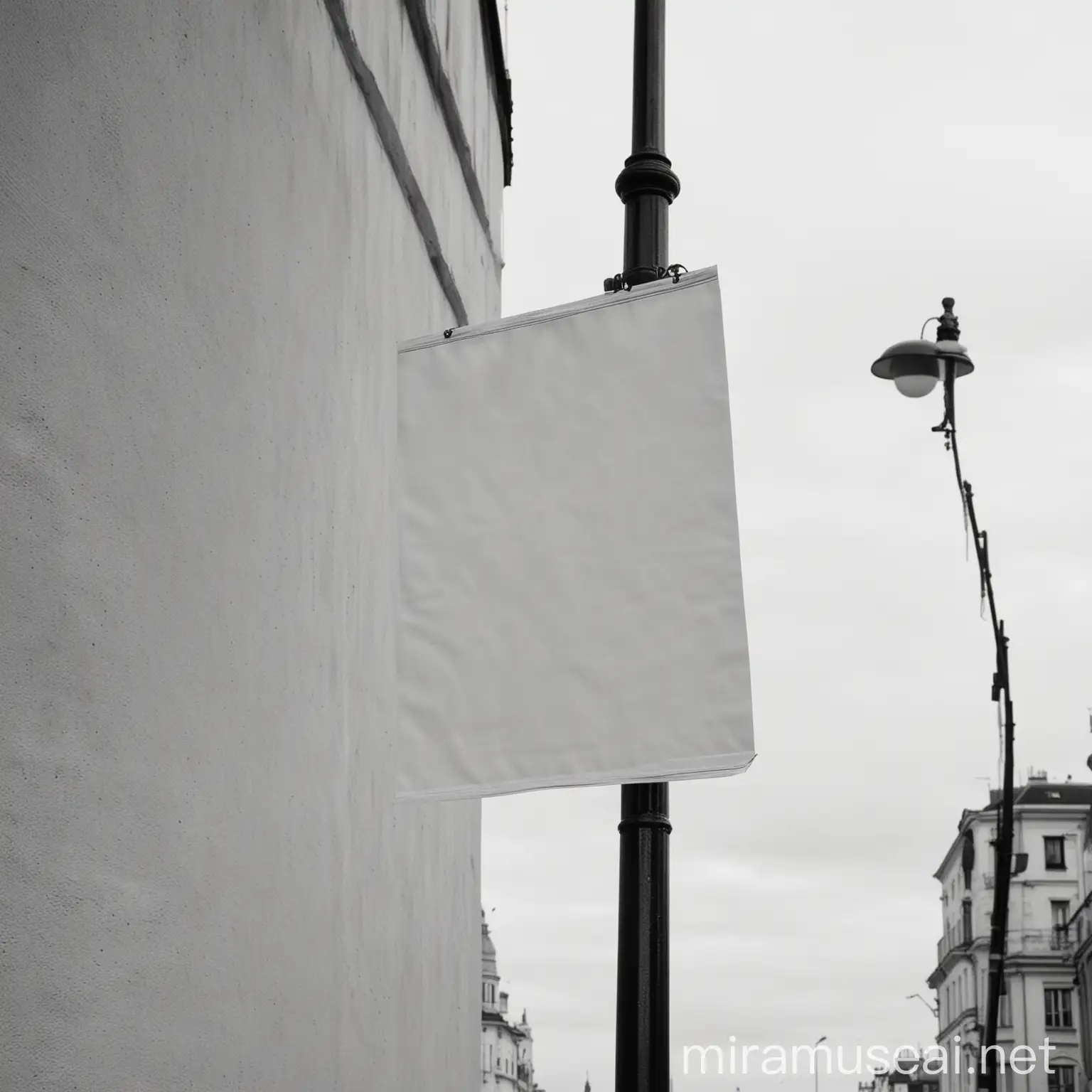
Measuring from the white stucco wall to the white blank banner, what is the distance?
54 centimetres

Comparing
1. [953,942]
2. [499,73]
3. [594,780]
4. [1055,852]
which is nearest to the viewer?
[594,780]

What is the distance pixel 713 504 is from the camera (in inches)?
200

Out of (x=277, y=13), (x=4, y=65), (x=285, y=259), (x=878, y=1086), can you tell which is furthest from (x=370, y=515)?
(x=878, y=1086)

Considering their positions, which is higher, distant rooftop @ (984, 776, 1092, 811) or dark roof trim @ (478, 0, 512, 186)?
distant rooftop @ (984, 776, 1092, 811)

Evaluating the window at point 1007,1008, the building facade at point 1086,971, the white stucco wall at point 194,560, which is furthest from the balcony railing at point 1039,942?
the white stucco wall at point 194,560

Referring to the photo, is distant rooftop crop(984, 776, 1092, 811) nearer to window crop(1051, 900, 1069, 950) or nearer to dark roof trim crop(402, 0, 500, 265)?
window crop(1051, 900, 1069, 950)

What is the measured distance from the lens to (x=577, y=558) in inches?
204

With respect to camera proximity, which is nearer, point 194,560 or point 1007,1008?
point 194,560

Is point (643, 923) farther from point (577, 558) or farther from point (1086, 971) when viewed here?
point (1086, 971)

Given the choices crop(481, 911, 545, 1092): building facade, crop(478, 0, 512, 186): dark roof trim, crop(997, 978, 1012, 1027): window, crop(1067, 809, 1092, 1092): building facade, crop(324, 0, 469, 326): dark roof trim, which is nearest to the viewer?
crop(324, 0, 469, 326): dark roof trim

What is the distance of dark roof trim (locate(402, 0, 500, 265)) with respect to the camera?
8258mm

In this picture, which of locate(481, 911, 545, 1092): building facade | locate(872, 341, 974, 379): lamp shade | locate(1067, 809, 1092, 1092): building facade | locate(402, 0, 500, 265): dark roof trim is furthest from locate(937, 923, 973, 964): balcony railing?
locate(402, 0, 500, 265): dark roof trim

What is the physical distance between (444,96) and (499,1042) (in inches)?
4697

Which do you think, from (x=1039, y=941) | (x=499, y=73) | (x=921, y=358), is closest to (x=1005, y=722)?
(x=921, y=358)
